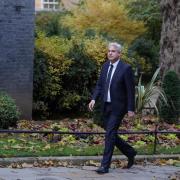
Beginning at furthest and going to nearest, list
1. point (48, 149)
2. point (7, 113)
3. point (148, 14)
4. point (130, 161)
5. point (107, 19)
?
point (148, 14)
point (107, 19)
point (7, 113)
point (48, 149)
point (130, 161)

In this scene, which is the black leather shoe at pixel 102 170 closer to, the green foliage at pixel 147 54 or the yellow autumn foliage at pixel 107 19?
the green foliage at pixel 147 54

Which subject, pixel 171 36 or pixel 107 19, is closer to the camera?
pixel 171 36

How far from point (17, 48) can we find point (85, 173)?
197 inches

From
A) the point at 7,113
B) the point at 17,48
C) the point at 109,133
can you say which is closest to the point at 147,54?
the point at 17,48

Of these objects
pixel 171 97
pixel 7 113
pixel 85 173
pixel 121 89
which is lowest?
pixel 85 173

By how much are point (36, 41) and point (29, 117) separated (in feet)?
6.98

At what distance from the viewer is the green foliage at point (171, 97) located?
1238 cm

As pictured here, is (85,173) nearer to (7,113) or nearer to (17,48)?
(7,113)

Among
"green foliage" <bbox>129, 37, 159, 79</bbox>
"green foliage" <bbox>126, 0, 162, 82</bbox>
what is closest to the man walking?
"green foliage" <bbox>126, 0, 162, 82</bbox>

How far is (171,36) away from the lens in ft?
46.3

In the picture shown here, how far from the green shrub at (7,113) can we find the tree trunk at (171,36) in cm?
454

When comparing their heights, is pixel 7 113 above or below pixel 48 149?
above

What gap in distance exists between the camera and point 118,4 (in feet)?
97.5

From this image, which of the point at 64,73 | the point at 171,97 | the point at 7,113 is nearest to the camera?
the point at 7,113
